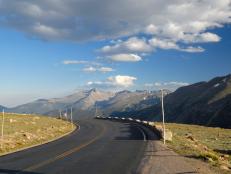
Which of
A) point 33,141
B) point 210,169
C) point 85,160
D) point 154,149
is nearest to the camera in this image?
point 210,169

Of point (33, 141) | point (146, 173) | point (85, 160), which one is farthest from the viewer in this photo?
point (33, 141)

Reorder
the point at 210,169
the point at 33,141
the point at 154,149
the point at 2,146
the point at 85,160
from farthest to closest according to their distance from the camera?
the point at 33,141 < the point at 2,146 < the point at 154,149 < the point at 85,160 < the point at 210,169

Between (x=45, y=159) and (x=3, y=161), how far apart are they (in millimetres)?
3147

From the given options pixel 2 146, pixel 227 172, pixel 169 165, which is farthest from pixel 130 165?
pixel 2 146

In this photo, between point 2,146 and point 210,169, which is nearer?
point 210,169

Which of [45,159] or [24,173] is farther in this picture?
[45,159]

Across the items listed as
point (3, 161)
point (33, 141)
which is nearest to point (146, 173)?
point (3, 161)

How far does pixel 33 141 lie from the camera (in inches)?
1976

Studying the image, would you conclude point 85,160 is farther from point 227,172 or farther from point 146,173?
point 227,172

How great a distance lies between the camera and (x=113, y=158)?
30969 millimetres

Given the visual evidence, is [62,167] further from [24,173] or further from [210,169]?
[210,169]

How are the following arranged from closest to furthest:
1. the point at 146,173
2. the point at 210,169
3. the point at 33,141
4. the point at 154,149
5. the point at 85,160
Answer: the point at 146,173 → the point at 210,169 → the point at 85,160 → the point at 154,149 → the point at 33,141

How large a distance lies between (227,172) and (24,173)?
1229 centimetres

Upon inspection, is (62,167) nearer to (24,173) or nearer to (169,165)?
(24,173)
